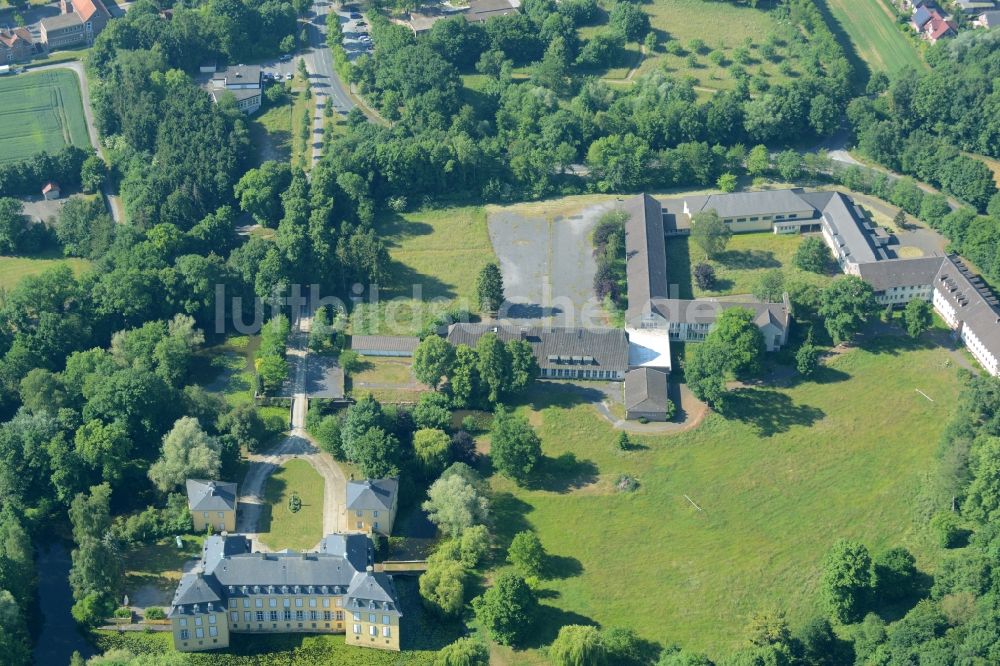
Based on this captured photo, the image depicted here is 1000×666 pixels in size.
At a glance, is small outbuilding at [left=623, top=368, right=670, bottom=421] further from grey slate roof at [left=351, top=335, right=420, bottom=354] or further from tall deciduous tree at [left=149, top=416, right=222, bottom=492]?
tall deciduous tree at [left=149, top=416, right=222, bottom=492]

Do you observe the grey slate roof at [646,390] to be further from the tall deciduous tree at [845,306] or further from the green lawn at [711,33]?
the green lawn at [711,33]

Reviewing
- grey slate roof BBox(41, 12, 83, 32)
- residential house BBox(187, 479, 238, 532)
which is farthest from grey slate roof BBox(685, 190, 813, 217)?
grey slate roof BBox(41, 12, 83, 32)

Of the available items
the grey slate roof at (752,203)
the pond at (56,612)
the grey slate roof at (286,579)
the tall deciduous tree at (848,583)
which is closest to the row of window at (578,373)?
the grey slate roof at (752,203)

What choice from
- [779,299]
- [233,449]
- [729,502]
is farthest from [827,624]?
[233,449]

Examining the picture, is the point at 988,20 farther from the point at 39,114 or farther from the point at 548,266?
the point at 39,114

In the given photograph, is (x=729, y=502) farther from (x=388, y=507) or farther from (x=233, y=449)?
(x=233, y=449)
